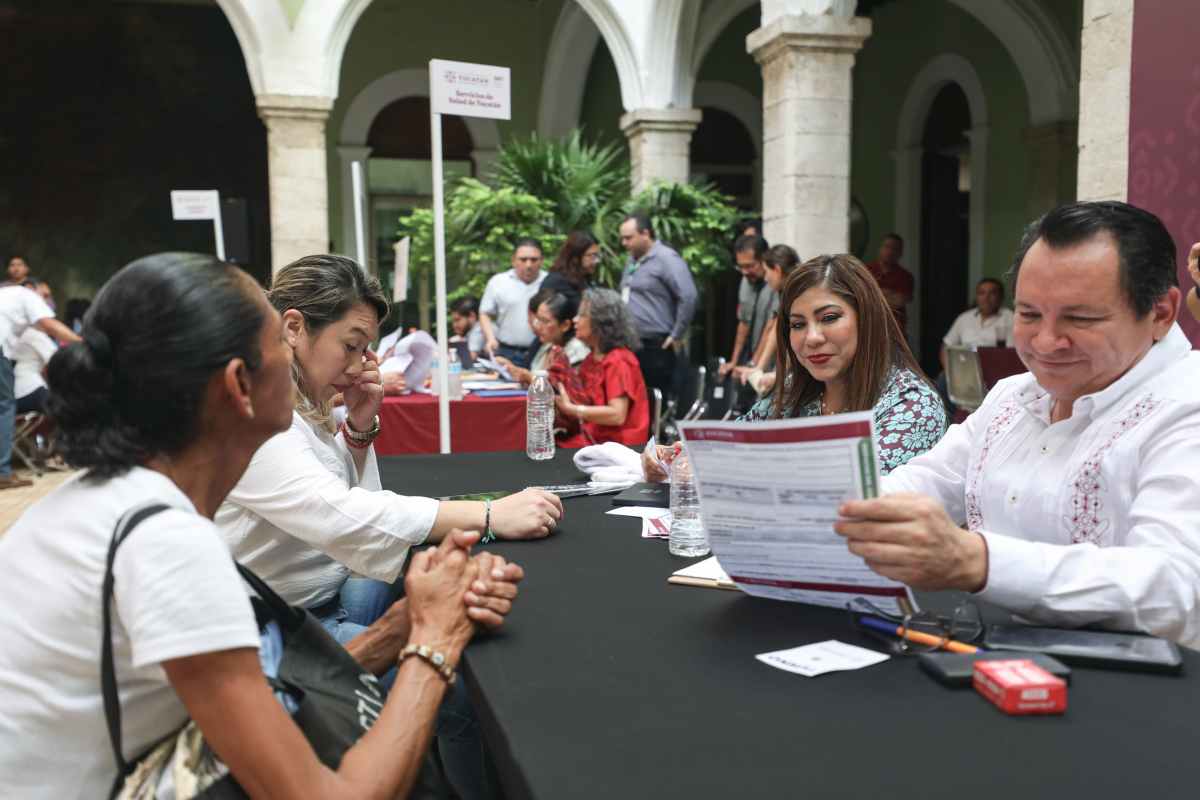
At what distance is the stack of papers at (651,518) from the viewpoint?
83.9 inches

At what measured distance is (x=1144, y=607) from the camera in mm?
1408

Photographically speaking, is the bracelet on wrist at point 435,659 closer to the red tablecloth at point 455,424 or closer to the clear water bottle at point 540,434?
the clear water bottle at point 540,434

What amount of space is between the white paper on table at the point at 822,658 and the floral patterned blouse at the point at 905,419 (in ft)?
3.26

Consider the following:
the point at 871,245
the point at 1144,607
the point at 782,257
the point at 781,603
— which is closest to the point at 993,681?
the point at 1144,607

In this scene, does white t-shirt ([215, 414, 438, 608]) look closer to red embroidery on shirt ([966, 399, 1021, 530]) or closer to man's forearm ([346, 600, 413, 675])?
man's forearm ([346, 600, 413, 675])

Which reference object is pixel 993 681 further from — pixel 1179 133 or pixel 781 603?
pixel 1179 133

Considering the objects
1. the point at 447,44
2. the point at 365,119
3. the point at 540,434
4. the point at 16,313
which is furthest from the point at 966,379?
the point at 447,44

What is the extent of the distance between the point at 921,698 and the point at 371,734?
636mm

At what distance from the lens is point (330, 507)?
1.95m

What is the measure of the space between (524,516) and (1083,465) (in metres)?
1.03

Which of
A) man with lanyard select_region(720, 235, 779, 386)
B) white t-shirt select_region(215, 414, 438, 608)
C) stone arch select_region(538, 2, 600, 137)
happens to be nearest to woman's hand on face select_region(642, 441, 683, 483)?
white t-shirt select_region(215, 414, 438, 608)

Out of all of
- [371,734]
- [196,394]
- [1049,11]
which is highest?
[1049,11]

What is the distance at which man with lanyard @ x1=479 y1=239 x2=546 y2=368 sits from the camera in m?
7.42

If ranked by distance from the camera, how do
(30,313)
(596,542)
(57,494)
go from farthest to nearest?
1. (30,313)
2. (596,542)
3. (57,494)
